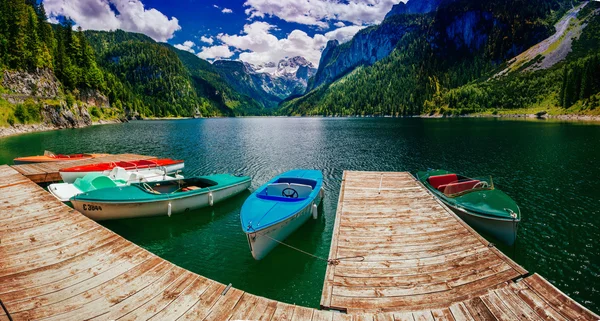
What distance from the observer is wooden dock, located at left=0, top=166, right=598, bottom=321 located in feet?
24.9

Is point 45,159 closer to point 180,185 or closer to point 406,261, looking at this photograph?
point 180,185

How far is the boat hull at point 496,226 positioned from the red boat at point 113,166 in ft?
87.4

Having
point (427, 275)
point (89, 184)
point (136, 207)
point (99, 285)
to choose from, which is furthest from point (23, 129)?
point (427, 275)

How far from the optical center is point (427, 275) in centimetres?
991

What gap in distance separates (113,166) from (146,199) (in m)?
13.9

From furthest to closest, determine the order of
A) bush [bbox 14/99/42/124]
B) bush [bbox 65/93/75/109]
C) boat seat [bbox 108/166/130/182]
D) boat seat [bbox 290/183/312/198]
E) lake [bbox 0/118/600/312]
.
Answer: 1. bush [bbox 65/93/75/109]
2. bush [bbox 14/99/42/124]
3. boat seat [bbox 108/166/130/182]
4. boat seat [bbox 290/183/312/198]
5. lake [bbox 0/118/600/312]

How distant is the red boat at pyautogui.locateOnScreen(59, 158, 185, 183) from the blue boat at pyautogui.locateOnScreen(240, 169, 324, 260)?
49.8 feet

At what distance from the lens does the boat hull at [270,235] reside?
1338 centimetres

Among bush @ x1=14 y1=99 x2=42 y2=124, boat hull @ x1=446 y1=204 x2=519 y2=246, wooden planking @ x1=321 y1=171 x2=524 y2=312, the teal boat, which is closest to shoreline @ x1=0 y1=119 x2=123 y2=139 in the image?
bush @ x1=14 y1=99 x2=42 y2=124

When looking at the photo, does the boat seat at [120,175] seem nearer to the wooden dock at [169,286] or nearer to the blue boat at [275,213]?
the wooden dock at [169,286]

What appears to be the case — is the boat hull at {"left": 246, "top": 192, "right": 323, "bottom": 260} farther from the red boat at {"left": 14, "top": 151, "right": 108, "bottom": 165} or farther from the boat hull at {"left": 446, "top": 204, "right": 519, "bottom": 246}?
the red boat at {"left": 14, "top": 151, "right": 108, "bottom": 165}

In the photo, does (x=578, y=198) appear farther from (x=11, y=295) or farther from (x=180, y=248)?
(x=11, y=295)

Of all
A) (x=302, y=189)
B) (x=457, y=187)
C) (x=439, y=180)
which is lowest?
(x=302, y=189)

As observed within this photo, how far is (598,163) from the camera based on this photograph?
33.2 metres
